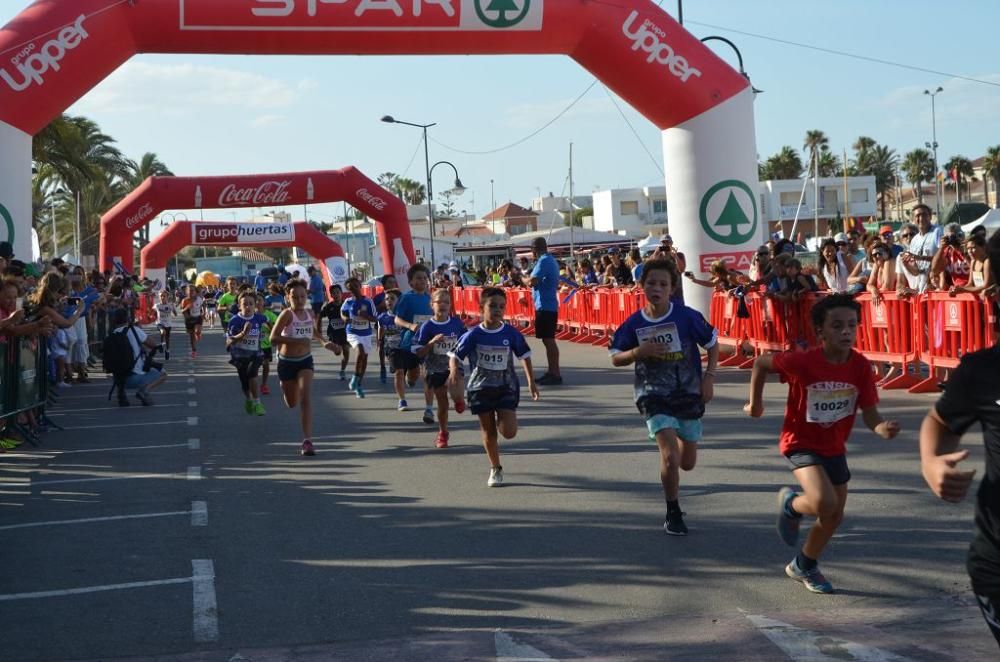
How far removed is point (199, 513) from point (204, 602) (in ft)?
8.98

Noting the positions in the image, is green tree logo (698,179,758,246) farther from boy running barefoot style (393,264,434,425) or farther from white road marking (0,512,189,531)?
white road marking (0,512,189,531)

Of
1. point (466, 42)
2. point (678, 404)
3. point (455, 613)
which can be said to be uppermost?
point (466, 42)

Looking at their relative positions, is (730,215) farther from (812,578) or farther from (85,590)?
(85,590)

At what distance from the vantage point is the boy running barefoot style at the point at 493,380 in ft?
32.6

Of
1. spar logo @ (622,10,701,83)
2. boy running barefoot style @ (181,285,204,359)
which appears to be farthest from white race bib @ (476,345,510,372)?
boy running barefoot style @ (181,285,204,359)

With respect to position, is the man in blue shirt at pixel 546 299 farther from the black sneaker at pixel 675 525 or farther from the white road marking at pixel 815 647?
the white road marking at pixel 815 647

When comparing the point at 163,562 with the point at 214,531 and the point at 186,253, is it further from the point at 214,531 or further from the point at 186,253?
the point at 186,253

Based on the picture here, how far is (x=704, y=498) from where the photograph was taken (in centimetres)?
901

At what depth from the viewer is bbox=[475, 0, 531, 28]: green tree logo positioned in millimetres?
16922

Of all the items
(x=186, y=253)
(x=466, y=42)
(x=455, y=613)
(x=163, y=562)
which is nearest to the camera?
(x=455, y=613)

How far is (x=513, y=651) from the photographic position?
5.55m

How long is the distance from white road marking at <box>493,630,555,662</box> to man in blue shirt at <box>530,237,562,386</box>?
1210cm

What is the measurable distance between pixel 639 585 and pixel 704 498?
2430 mm

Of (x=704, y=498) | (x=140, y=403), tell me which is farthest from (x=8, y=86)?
(x=704, y=498)
